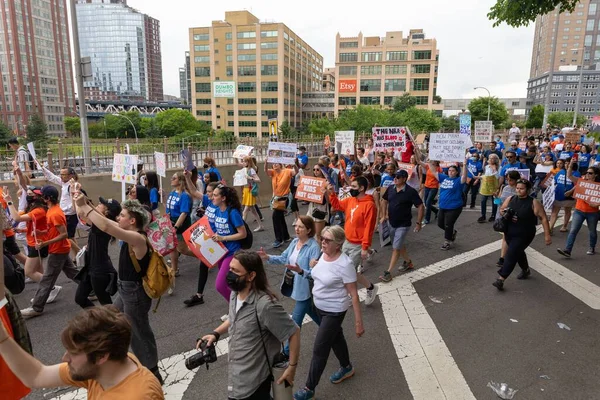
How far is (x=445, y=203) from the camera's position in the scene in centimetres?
833

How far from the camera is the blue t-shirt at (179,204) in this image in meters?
6.66

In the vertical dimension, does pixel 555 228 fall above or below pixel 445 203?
below

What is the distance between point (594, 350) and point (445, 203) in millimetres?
4089

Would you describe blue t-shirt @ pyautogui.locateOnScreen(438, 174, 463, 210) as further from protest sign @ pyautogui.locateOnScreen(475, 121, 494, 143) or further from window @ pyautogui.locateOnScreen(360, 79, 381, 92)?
window @ pyautogui.locateOnScreen(360, 79, 381, 92)

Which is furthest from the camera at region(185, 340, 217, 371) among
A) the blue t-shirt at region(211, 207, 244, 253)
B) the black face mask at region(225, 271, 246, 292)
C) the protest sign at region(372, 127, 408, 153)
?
the protest sign at region(372, 127, 408, 153)

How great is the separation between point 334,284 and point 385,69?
100531 mm

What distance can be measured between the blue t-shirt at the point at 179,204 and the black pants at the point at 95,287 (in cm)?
220

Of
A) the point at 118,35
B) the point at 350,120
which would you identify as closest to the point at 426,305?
the point at 350,120

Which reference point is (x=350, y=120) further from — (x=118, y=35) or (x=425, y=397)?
(x=118, y=35)

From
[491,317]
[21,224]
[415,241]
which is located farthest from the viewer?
[415,241]

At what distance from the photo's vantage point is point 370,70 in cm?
9806

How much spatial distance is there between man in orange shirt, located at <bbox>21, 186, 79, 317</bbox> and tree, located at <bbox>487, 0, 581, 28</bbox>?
970 centimetres

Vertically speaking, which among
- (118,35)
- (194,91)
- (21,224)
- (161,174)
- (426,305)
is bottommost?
(426,305)

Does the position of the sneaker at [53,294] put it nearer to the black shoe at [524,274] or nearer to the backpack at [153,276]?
the backpack at [153,276]
